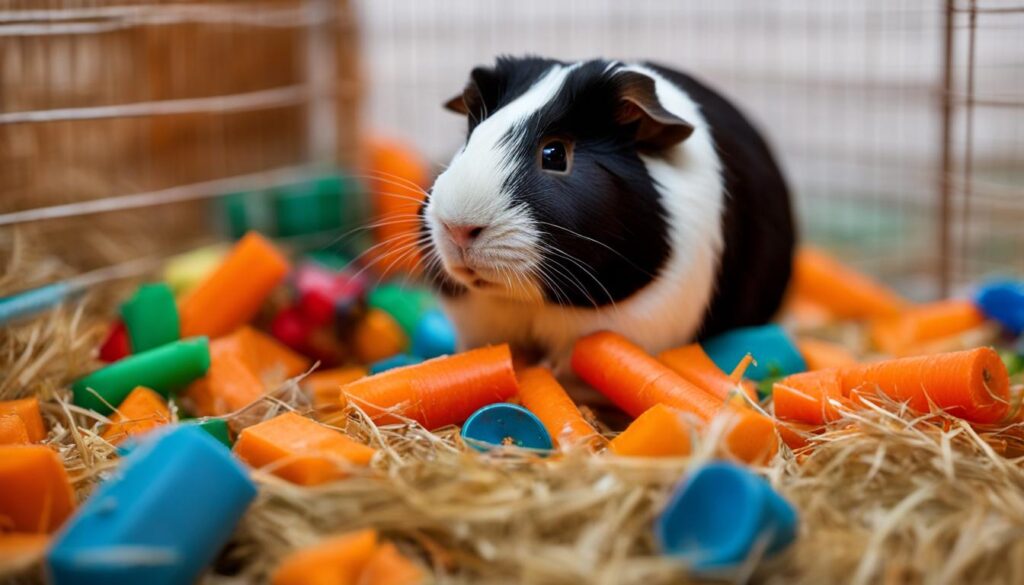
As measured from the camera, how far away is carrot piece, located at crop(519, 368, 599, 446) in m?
1.98

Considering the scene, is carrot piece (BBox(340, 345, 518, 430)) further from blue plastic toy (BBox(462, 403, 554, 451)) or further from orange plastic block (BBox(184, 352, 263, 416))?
orange plastic block (BBox(184, 352, 263, 416))

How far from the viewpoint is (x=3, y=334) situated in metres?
2.39

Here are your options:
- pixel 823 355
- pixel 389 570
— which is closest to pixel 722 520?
pixel 389 570

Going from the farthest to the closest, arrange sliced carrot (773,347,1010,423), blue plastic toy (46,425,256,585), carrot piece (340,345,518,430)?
carrot piece (340,345,518,430) → sliced carrot (773,347,1010,423) → blue plastic toy (46,425,256,585)

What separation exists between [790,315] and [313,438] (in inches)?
88.5

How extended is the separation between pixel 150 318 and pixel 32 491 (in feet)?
3.16

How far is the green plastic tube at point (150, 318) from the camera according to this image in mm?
2518

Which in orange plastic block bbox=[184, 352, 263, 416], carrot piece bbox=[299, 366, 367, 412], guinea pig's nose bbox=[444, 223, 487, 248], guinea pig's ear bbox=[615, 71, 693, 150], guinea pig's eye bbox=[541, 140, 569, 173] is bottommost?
carrot piece bbox=[299, 366, 367, 412]

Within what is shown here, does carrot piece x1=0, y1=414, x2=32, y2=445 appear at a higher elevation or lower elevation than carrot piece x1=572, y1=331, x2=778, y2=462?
lower

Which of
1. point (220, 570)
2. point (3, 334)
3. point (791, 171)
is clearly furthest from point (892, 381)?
point (791, 171)

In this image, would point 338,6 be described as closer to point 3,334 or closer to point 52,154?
point 52,154

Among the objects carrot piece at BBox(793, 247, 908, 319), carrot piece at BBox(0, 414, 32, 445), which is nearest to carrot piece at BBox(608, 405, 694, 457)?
carrot piece at BBox(0, 414, 32, 445)

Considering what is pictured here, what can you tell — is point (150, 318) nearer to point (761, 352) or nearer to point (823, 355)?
point (761, 352)

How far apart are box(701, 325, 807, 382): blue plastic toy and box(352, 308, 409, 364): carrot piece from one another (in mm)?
958
